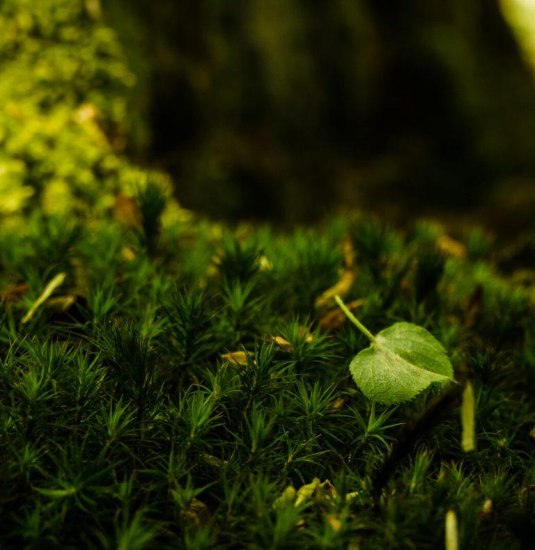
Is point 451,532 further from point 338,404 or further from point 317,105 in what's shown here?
point 317,105

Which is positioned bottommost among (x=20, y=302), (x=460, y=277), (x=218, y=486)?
(x=460, y=277)

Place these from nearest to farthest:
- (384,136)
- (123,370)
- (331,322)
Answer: (123,370)
(331,322)
(384,136)

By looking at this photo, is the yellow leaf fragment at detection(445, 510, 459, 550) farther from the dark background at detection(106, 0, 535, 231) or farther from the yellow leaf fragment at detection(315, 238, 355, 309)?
the dark background at detection(106, 0, 535, 231)

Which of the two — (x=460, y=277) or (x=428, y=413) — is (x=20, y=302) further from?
(x=460, y=277)

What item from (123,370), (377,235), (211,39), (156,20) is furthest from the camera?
(211,39)

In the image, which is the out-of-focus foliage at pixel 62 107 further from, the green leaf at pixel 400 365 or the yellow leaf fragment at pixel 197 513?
the yellow leaf fragment at pixel 197 513

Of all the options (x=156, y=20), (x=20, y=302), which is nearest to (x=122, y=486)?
(x=20, y=302)

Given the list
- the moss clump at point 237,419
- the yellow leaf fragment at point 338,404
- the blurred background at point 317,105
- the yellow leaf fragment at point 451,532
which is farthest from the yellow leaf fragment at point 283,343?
the blurred background at point 317,105

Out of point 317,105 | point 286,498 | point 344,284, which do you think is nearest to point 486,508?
point 286,498
